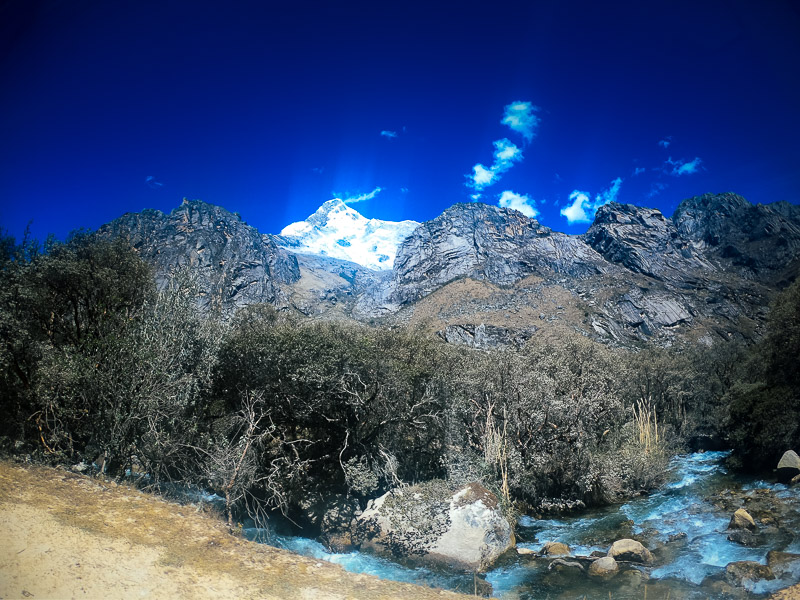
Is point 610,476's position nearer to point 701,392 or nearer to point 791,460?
point 791,460

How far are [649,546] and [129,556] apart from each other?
2020 cm

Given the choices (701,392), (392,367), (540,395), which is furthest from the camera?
(701,392)

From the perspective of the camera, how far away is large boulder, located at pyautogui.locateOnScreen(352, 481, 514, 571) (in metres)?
16.6

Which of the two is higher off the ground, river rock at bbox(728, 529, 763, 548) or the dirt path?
the dirt path

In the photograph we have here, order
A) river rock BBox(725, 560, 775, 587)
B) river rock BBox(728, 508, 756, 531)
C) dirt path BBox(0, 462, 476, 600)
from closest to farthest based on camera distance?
dirt path BBox(0, 462, 476, 600) < river rock BBox(725, 560, 775, 587) < river rock BBox(728, 508, 756, 531)

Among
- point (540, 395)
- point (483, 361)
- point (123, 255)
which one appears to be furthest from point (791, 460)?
point (123, 255)

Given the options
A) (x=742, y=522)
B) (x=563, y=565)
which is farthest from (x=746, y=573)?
(x=563, y=565)

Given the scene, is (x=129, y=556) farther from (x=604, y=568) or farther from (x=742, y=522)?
(x=742, y=522)

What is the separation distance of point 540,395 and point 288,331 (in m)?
15.7

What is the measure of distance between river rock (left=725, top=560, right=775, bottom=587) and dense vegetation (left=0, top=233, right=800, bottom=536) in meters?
8.60

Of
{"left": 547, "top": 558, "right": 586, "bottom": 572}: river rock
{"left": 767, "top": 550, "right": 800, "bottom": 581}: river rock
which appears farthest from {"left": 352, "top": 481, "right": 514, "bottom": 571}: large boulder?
{"left": 767, "top": 550, "right": 800, "bottom": 581}: river rock

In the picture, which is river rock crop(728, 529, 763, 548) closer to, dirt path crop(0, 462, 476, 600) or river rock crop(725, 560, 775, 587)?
river rock crop(725, 560, 775, 587)

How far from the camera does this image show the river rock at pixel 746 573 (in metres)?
13.4

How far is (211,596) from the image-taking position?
8883mm
